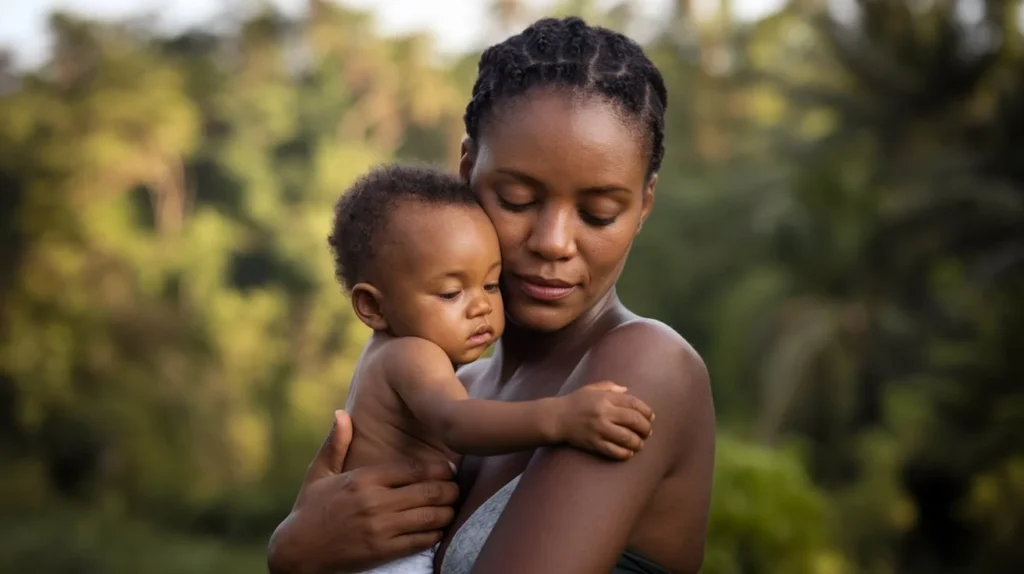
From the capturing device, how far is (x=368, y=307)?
2672 mm

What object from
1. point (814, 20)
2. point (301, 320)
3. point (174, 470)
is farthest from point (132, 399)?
point (814, 20)

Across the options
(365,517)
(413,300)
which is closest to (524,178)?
(413,300)

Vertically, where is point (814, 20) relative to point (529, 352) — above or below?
above

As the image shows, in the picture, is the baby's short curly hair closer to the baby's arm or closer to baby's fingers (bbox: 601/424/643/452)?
the baby's arm

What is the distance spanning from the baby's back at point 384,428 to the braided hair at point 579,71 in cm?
53

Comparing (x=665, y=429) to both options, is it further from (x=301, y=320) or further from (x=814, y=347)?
(x=301, y=320)

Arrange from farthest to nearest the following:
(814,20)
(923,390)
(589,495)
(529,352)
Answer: (814,20) < (923,390) < (529,352) < (589,495)

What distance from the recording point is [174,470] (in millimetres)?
25438

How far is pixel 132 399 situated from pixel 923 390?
48.0 feet

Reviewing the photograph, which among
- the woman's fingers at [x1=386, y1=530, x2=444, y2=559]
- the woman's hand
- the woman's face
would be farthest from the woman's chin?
the woman's fingers at [x1=386, y1=530, x2=444, y2=559]

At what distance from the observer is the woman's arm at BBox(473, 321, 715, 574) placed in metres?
2.15

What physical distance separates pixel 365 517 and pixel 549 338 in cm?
53

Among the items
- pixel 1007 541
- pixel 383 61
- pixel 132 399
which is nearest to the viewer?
pixel 1007 541

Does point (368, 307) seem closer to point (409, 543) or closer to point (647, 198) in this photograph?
point (409, 543)
